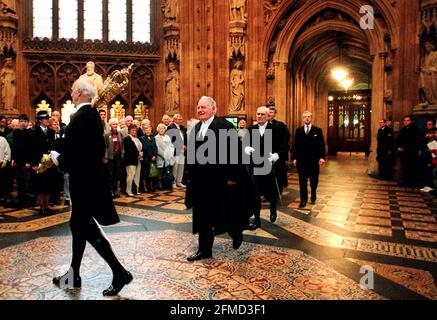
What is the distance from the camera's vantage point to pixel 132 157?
346 inches

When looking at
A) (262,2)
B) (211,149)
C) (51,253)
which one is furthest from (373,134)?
(51,253)

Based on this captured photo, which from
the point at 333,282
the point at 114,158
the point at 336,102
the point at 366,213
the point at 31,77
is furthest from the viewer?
the point at 336,102

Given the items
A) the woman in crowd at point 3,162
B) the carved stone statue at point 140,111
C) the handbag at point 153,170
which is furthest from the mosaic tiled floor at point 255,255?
the carved stone statue at point 140,111

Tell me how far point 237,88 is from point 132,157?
6.36 metres

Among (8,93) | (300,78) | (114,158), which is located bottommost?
(114,158)

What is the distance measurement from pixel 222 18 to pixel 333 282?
A: 12.2 m

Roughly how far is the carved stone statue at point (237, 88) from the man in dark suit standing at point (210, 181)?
9.62 m

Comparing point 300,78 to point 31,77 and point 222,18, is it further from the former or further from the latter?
point 31,77

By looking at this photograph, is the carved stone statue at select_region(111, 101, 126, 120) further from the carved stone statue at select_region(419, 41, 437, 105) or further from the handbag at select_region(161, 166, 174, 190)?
the carved stone statue at select_region(419, 41, 437, 105)

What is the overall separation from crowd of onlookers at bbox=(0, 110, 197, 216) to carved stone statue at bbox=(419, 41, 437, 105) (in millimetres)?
6472

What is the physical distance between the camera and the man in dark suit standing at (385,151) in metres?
11.2

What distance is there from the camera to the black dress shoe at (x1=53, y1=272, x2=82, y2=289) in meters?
3.43

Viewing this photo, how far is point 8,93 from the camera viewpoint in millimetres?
13719
